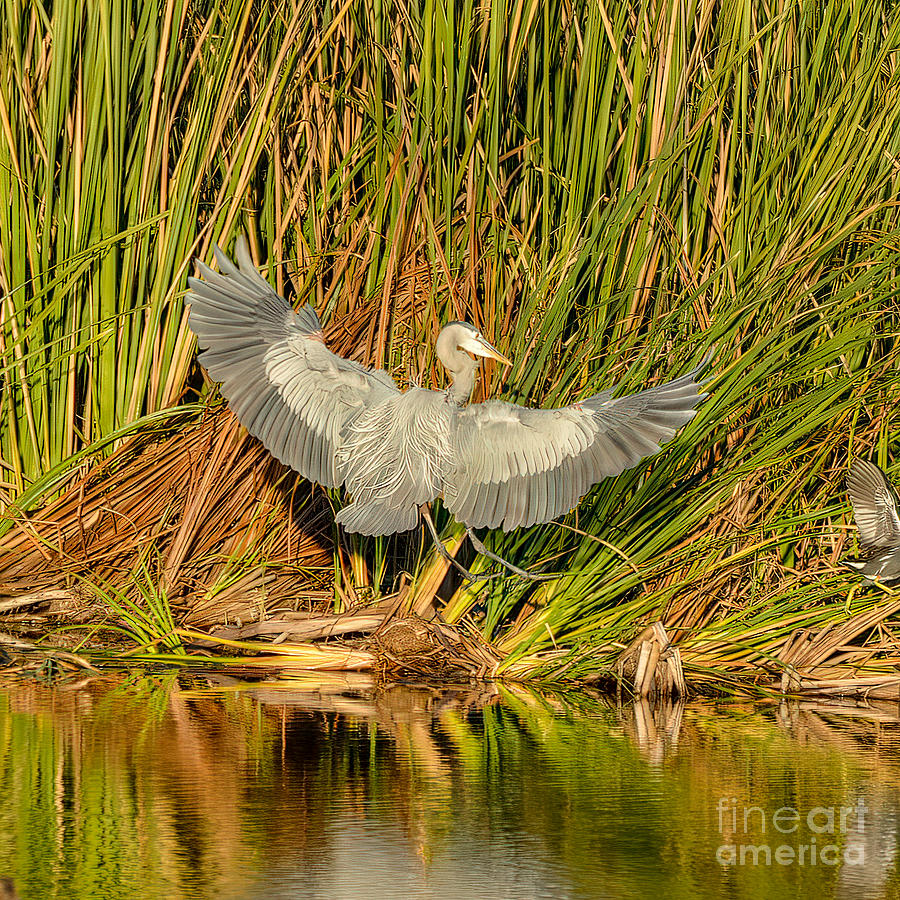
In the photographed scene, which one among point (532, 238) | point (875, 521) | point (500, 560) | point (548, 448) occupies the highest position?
point (532, 238)

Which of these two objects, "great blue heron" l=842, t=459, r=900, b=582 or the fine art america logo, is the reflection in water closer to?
the fine art america logo

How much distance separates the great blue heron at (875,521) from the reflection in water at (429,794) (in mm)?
490

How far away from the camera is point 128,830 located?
2.71 metres

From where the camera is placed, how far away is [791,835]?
2.76 meters

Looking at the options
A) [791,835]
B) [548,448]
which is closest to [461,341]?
[548,448]

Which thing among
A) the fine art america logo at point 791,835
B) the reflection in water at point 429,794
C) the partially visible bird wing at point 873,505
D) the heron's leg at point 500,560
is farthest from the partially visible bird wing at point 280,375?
the fine art america logo at point 791,835

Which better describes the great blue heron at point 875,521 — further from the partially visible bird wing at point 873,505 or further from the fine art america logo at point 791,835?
the fine art america logo at point 791,835

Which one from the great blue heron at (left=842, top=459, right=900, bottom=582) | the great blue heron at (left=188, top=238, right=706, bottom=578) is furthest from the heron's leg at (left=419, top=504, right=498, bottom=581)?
the great blue heron at (left=842, top=459, right=900, bottom=582)

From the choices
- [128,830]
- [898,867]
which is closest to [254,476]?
[128,830]

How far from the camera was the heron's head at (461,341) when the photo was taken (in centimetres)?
414

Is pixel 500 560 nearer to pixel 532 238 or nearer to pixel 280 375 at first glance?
pixel 280 375

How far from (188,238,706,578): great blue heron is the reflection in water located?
1.78ft

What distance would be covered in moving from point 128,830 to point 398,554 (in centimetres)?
213

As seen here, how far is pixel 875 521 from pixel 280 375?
1.78m
